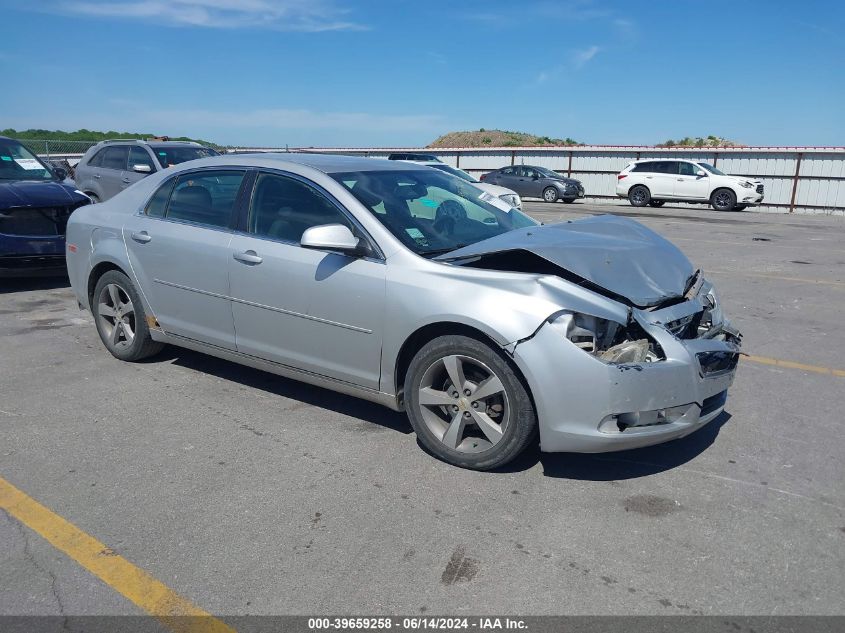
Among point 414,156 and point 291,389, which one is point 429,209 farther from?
point 414,156

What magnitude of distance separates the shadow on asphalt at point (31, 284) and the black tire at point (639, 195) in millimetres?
20445

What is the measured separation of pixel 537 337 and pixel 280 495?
4.89ft

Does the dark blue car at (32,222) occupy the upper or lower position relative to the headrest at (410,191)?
lower

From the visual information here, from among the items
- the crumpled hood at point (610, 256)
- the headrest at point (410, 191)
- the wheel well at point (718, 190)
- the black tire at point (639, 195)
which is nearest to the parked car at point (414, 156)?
the black tire at point (639, 195)

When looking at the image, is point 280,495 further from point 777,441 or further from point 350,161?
point 777,441

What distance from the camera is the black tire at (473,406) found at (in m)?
3.53

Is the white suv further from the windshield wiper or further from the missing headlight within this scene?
the missing headlight

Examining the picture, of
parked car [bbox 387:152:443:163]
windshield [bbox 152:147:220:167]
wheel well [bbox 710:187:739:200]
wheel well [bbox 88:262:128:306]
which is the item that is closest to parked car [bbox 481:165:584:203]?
parked car [bbox 387:152:443:163]

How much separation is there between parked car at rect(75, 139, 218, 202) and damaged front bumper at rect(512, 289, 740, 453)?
1160cm

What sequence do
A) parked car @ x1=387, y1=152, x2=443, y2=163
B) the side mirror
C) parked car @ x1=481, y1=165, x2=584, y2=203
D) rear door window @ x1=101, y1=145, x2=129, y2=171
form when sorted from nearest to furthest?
the side mirror < rear door window @ x1=101, y1=145, x2=129, y2=171 < parked car @ x1=481, y1=165, x2=584, y2=203 < parked car @ x1=387, y1=152, x2=443, y2=163

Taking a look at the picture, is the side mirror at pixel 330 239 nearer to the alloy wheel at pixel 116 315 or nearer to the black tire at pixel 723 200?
the alloy wheel at pixel 116 315

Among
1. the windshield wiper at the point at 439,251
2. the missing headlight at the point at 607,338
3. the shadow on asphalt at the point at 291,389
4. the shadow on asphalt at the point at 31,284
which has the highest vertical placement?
the windshield wiper at the point at 439,251

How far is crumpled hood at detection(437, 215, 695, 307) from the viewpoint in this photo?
3699 millimetres

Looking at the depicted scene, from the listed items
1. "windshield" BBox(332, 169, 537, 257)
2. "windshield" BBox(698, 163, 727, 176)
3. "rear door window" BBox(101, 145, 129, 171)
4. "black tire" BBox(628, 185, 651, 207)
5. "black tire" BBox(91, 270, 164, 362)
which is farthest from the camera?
"black tire" BBox(628, 185, 651, 207)
